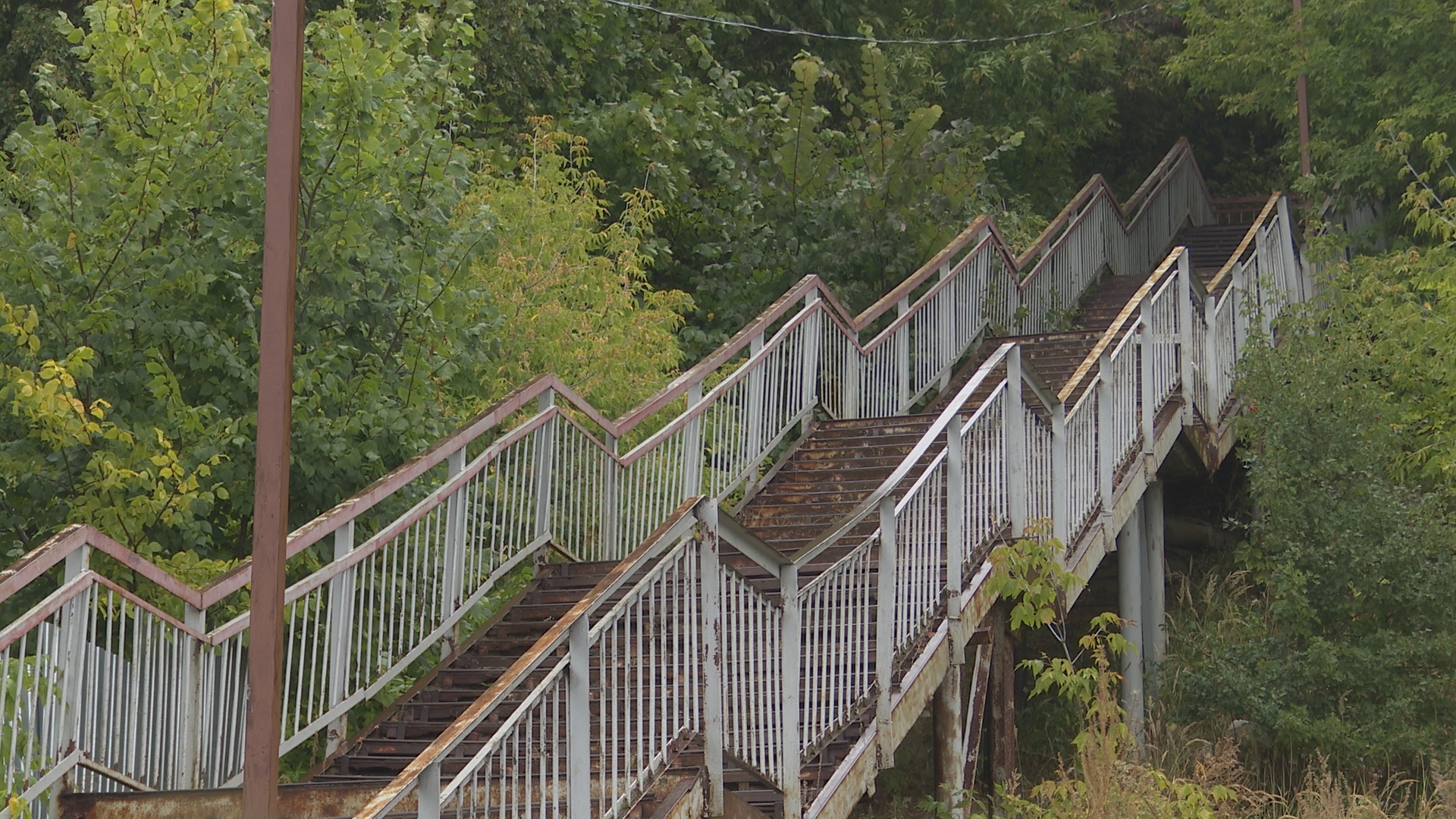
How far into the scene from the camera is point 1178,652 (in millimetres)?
12633

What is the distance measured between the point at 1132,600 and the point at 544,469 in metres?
5.43

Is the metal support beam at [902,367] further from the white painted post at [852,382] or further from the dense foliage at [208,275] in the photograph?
the dense foliage at [208,275]

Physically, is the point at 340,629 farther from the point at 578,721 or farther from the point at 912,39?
the point at 912,39

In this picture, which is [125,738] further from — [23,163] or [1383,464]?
[1383,464]

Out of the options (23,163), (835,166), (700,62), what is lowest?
(23,163)

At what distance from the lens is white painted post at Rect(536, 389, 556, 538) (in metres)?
8.80

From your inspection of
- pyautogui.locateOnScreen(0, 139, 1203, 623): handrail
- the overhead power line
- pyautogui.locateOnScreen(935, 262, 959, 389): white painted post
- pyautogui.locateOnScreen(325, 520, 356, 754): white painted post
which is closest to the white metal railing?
pyautogui.locateOnScreen(325, 520, 356, 754): white painted post

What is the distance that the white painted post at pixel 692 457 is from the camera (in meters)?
10.0

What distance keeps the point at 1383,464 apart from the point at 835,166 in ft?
21.7

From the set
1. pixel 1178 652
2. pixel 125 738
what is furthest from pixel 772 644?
pixel 1178 652

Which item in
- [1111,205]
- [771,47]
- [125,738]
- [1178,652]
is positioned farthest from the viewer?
[771,47]

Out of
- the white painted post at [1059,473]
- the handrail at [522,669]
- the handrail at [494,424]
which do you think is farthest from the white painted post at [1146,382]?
the handrail at [522,669]

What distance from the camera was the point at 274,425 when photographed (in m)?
5.40

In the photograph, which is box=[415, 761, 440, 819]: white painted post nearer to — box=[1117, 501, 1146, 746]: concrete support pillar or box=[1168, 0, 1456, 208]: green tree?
box=[1117, 501, 1146, 746]: concrete support pillar
